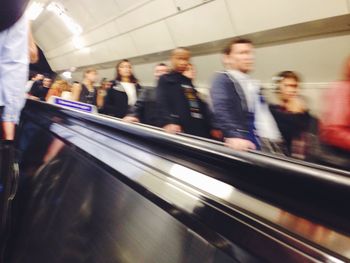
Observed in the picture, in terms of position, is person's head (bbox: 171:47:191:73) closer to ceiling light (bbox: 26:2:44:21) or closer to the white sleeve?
the white sleeve

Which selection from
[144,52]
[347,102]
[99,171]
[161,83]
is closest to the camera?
[347,102]

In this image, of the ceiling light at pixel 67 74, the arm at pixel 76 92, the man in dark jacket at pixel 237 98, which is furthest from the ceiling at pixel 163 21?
the man in dark jacket at pixel 237 98

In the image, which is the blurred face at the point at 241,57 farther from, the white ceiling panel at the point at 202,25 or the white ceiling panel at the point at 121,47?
the white ceiling panel at the point at 121,47

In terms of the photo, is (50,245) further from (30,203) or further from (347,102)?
(347,102)

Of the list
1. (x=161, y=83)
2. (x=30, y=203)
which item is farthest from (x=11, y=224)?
(x=161, y=83)

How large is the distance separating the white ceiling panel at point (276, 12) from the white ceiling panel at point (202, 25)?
20 centimetres

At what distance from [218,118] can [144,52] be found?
5.44 meters

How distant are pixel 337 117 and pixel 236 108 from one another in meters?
0.73

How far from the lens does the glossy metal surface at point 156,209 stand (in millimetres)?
794

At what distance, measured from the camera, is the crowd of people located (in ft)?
5.10

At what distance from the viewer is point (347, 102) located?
150cm

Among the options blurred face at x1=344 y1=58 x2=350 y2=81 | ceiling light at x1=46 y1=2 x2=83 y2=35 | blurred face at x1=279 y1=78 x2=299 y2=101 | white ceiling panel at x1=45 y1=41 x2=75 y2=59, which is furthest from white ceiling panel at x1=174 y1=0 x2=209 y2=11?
white ceiling panel at x1=45 y1=41 x2=75 y2=59

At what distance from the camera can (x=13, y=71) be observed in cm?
157

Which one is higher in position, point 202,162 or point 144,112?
point 202,162
